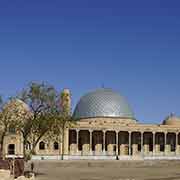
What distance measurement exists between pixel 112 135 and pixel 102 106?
8.74 meters

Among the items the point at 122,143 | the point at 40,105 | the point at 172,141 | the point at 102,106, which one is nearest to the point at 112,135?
the point at 122,143

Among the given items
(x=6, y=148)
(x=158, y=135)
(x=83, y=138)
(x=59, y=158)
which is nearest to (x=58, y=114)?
(x=59, y=158)

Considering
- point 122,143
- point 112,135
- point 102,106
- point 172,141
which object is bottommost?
point 122,143

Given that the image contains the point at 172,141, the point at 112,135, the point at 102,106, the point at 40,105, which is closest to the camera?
the point at 40,105

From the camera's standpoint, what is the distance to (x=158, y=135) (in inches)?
3469

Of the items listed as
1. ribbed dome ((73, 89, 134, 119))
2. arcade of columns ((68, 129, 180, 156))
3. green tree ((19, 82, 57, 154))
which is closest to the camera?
green tree ((19, 82, 57, 154))

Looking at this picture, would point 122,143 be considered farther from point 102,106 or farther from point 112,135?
point 102,106

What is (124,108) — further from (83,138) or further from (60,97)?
(60,97)

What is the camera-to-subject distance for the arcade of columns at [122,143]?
273ft

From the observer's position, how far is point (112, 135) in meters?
85.2

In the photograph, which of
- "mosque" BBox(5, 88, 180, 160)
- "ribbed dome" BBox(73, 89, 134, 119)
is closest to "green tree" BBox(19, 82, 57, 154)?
"mosque" BBox(5, 88, 180, 160)

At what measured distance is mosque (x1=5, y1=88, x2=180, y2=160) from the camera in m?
81.2

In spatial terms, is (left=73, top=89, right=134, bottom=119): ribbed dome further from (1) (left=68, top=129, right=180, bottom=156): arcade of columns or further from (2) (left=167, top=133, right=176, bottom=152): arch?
(2) (left=167, top=133, right=176, bottom=152): arch

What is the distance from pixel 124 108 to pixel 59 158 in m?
30.3
